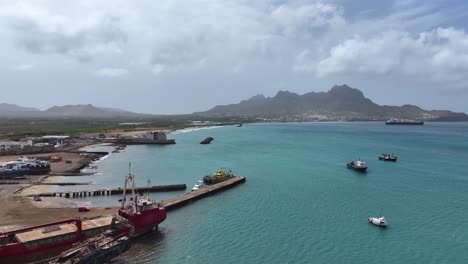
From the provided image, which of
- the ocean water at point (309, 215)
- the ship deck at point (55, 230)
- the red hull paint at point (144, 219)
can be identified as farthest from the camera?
the red hull paint at point (144, 219)

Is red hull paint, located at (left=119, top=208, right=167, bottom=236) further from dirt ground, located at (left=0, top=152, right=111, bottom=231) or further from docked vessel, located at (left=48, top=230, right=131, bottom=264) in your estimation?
dirt ground, located at (left=0, top=152, right=111, bottom=231)

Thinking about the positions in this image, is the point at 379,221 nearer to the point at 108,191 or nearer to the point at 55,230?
the point at 55,230

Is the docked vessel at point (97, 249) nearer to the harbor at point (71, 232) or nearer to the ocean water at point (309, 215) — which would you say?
the harbor at point (71, 232)

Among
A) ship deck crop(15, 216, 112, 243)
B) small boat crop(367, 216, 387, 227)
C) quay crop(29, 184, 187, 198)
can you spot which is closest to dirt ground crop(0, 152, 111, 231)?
quay crop(29, 184, 187, 198)

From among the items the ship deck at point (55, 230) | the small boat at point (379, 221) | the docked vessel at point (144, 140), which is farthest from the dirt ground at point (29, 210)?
the docked vessel at point (144, 140)

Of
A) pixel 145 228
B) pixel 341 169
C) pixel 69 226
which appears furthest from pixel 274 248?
pixel 341 169

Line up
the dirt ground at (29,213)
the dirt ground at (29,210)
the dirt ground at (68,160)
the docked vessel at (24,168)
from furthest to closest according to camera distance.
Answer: the dirt ground at (68,160), the docked vessel at (24,168), the dirt ground at (29,210), the dirt ground at (29,213)

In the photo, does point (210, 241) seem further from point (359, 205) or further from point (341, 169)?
point (341, 169)

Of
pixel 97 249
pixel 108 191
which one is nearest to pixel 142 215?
pixel 97 249
